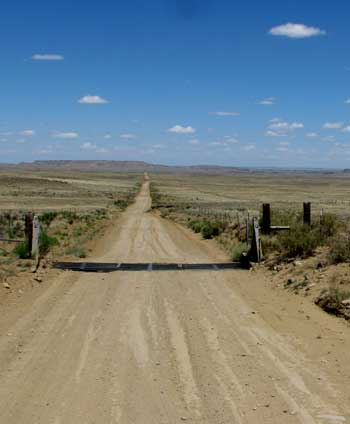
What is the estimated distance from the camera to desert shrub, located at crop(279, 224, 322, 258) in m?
15.3

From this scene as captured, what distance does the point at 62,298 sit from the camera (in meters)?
11.5

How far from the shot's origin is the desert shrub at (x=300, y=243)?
15.3m

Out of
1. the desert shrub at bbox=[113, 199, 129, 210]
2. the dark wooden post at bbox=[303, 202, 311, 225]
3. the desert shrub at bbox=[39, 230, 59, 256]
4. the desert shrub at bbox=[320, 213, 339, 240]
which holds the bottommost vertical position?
the desert shrub at bbox=[113, 199, 129, 210]

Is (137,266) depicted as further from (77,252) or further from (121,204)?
(121,204)

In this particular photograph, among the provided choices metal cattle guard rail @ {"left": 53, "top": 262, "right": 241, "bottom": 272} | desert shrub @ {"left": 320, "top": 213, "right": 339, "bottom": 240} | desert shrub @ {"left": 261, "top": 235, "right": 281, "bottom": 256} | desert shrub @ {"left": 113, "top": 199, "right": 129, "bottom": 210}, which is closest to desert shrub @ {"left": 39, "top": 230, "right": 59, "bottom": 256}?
metal cattle guard rail @ {"left": 53, "top": 262, "right": 241, "bottom": 272}

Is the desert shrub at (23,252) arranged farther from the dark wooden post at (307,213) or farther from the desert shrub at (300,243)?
the dark wooden post at (307,213)

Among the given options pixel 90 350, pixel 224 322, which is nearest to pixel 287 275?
pixel 224 322

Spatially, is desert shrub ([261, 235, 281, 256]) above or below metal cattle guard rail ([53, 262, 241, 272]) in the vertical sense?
above

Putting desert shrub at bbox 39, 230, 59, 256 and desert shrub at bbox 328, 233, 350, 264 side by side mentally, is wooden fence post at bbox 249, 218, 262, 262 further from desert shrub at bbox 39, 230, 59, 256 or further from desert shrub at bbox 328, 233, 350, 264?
desert shrub at bbox 39, 230, 59, 256

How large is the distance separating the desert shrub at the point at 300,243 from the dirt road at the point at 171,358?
297 centimetres

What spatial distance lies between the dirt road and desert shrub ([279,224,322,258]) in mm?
2969

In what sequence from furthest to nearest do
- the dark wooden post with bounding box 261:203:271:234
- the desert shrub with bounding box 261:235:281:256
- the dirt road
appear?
the dark wooden post with bounding box 261:203:271:234 < the desert shrub with bounding box 261:235:281:256 < the dirt road

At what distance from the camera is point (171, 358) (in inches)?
293

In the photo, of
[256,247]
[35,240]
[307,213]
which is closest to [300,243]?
[256,247]
